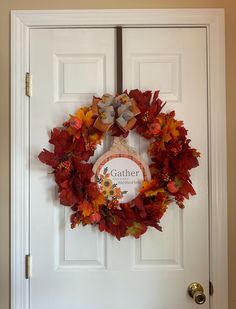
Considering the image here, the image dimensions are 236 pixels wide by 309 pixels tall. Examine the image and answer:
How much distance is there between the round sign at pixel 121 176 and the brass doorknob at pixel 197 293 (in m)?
0.47

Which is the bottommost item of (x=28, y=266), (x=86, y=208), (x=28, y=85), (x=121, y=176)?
(x=28, y=266)

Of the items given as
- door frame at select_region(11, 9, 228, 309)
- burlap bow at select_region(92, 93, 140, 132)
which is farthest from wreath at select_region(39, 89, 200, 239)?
door frame at select_region(11, 9, 228, 309)

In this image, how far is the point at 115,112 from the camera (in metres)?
1.17

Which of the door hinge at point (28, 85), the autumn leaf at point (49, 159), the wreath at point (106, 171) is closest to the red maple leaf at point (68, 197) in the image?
the wreath at point (106, 171)

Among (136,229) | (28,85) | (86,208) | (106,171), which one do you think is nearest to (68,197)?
(86,208)

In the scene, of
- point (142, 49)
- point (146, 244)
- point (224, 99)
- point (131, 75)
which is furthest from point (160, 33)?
point (146, 244)

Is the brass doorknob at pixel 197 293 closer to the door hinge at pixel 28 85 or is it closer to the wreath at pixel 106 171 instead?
the wreath at pixel 106 171

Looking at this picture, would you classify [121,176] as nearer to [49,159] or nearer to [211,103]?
[49,159]

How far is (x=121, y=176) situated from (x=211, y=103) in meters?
0.50

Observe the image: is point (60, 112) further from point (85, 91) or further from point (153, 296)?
point (153, 296)

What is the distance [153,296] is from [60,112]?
89 cm

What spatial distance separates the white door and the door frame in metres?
0.03

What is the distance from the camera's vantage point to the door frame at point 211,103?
1229mm

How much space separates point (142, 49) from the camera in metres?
1.25
